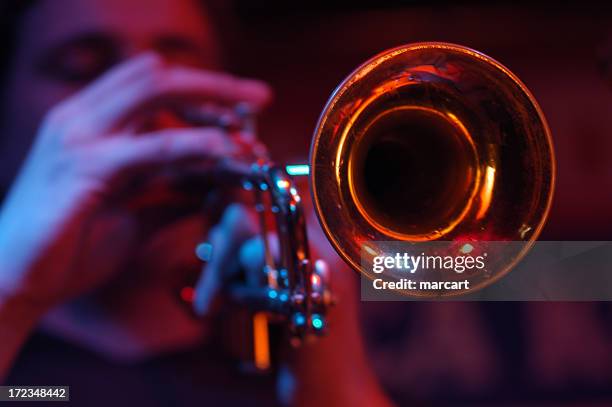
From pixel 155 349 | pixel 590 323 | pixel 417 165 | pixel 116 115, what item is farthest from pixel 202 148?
pixel 590 323

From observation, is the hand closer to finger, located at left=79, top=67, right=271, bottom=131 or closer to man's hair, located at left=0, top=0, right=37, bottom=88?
finger, located at left=79, top=67, right=271, bottom=131

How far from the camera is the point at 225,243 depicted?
133 cm

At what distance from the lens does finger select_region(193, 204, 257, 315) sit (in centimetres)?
131

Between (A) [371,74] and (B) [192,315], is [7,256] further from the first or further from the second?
(A) [371,74]

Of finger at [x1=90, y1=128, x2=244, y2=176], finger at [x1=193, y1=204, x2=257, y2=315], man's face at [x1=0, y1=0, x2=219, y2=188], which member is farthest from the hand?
man's face at [x1=0, y1=0, x2=219, y2=188]

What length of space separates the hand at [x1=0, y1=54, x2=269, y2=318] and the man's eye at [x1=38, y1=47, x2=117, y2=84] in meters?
0.27

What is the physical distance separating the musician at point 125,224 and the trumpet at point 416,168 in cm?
28

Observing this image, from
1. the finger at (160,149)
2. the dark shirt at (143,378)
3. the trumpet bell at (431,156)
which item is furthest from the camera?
the dark shirt at (143,378)

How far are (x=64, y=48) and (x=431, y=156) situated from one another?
1.03 meters

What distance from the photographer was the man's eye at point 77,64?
5.14 feet

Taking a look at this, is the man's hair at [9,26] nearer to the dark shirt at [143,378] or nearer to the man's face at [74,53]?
the man's face at [74,53]

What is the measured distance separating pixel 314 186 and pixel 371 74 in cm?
18

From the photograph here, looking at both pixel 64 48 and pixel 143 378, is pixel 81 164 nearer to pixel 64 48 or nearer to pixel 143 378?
pixel 64 48

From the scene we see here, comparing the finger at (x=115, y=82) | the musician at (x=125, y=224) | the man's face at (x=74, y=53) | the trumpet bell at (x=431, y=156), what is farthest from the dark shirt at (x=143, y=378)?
the trumpet bell at (x=431, y=156)
